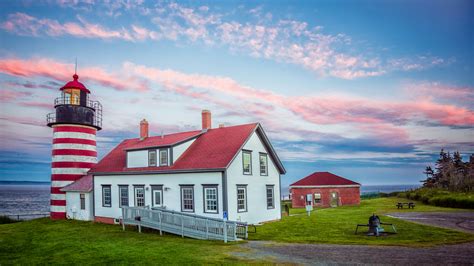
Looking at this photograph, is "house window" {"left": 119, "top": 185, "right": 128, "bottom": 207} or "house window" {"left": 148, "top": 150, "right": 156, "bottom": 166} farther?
"house window" {"left": 119, "top": 185, "right": 128, "bottom": 207}

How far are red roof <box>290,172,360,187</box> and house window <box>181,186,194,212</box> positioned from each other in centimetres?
2251

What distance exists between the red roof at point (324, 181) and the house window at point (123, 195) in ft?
73.2

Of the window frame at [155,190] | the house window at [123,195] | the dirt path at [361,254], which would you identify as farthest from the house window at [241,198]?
the house window at [123,195]

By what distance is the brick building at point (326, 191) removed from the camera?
42.5 metres

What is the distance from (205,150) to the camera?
82.8 ft

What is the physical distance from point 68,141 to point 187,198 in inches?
536

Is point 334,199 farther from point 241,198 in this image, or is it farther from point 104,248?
point 104,248

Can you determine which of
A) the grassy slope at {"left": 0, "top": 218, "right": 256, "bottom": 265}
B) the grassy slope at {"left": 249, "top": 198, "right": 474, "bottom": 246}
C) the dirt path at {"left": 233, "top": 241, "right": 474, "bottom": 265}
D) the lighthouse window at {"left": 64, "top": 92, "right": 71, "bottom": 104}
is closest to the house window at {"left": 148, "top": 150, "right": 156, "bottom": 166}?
the grassy slope at {"left": 0, "top": 218, "right": 256, "bottom": 265}

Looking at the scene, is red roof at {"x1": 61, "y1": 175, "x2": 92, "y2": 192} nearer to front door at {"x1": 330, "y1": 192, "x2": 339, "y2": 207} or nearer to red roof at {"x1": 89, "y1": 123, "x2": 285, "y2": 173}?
red roof at {"x1": 89, "y1": 123, "x2": 285, "y2": 173}

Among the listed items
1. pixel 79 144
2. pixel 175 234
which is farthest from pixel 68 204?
pixel 175 234

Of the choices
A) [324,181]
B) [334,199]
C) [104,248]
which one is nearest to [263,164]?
[104,248]

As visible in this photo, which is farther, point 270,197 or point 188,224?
point 270,197

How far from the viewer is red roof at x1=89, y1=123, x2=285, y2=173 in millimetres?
23297

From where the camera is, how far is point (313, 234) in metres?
19.2
